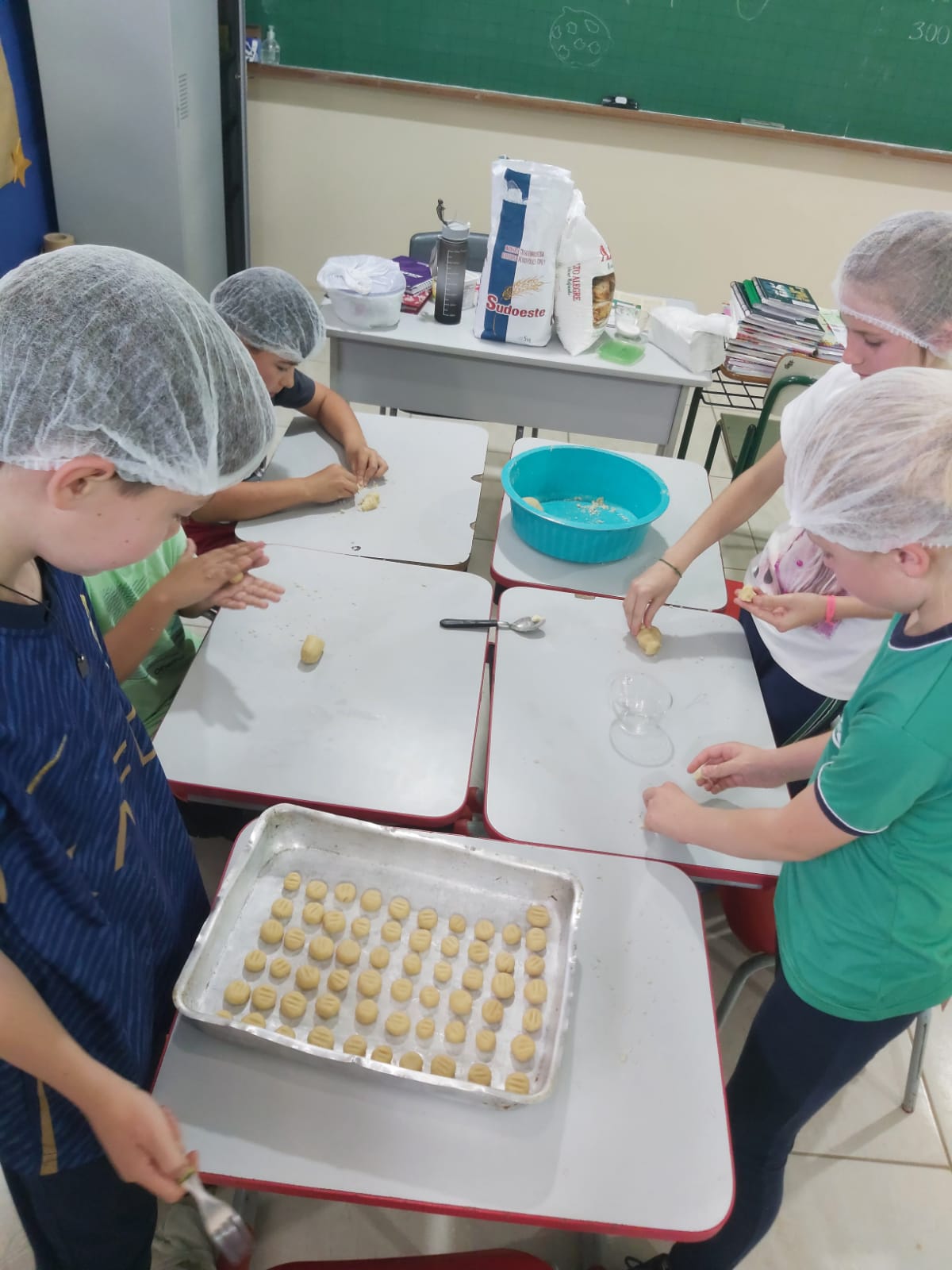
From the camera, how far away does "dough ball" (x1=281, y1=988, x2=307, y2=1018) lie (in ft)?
3.08

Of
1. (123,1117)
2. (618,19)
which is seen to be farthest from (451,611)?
(618,19)

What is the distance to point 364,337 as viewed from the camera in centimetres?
234

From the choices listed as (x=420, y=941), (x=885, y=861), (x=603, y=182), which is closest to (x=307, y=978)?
(x=420, y=941)

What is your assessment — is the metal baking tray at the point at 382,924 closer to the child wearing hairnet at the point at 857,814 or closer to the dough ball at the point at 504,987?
the dough ball at the point at 504,987

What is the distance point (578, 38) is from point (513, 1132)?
4.18 m

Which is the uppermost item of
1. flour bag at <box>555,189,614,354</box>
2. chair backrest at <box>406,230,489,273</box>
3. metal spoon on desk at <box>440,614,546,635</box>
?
flour bag at <box>555,189,614,354</box>

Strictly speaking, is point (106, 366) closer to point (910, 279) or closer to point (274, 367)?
point (274, 367)

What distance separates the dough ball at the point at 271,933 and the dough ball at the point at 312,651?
479 mm

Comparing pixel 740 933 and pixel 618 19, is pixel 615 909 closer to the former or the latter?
pixel 740 933

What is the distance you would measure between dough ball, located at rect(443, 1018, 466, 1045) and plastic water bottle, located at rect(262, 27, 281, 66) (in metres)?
4.21

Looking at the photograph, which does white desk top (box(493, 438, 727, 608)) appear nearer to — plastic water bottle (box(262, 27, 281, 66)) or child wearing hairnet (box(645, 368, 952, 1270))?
child wearing hairnet (box(645, 368, 952, 1270))

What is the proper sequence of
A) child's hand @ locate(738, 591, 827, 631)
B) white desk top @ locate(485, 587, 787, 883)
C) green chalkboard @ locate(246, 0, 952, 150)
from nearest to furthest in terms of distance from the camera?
white desk top @ locate(485, 587, 787, 883) < child's hand @ locate(738, 591, 827, 631) < green chalkboard @ locate(246, 0, 952, 150)

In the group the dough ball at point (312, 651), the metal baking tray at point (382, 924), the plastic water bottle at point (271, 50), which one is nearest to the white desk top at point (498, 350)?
the dough ball at point (312, 651)

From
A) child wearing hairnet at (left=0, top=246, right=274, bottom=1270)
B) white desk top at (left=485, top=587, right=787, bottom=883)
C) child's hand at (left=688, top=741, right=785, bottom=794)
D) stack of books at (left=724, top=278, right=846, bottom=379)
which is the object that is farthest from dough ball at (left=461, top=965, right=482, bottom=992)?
stack of books at (left=724, top=278, right=846, bottom=379)
